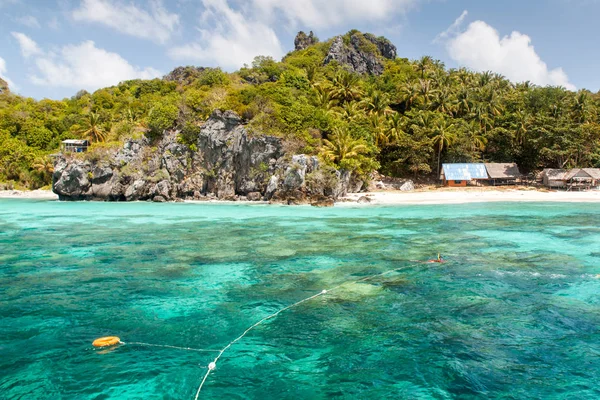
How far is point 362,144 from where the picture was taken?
137ft

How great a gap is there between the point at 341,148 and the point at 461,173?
15911mm

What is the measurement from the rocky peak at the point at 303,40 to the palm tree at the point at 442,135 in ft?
171

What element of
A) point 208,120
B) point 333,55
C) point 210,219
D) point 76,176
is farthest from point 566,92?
point 76,176

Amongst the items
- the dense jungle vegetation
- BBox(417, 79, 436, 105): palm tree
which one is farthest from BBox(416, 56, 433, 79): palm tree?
BBox(417, 79, 436, 105): palm tree

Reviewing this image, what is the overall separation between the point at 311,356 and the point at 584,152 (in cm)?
5133

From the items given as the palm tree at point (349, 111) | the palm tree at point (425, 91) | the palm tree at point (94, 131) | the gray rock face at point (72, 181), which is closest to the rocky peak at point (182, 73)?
the palm tree at point (94, 131)

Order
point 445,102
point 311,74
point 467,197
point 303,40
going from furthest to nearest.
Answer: point 303,40
point 311,74
point 445,102
point 467,197

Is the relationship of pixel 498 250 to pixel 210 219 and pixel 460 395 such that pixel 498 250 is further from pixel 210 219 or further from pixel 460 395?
pixel 210 219

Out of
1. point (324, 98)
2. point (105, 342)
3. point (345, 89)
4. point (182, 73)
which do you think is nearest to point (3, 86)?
point (182, 73)

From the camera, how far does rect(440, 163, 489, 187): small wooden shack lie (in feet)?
149

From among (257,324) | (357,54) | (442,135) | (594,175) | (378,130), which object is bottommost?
(257,324)

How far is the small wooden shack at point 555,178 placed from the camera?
42.6 meters

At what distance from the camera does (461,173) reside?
4566cm

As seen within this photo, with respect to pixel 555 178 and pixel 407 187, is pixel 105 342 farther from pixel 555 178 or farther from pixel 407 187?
pixel 555 178
